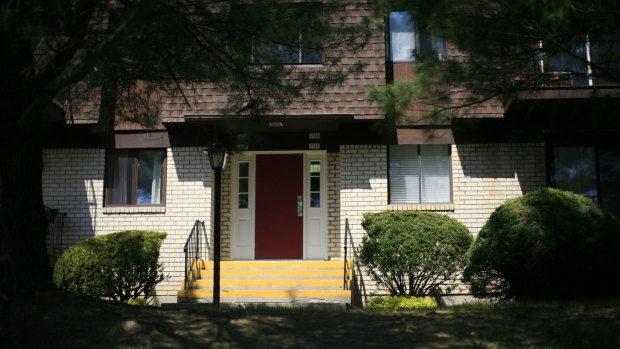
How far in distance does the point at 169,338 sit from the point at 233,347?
25.3 inches

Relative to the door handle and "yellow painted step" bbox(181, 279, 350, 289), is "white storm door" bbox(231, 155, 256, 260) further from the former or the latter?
"yellow painted step" bbox(181, 279, 350, 289)

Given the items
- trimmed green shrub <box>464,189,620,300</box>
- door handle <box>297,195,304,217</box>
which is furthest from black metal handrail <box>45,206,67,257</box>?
trimmed green shrub <box>464,189,620,300</box>

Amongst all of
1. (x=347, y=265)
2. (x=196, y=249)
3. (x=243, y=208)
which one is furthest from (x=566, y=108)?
(x=196, y=249)

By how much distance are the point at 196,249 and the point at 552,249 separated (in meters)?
6.65

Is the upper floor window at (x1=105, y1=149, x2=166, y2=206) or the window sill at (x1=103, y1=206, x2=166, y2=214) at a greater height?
the upper floor window at (x1=105, y1=149, x2=166, y2=206)

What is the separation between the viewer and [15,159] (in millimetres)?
6703

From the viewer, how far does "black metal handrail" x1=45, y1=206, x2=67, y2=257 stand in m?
12.8

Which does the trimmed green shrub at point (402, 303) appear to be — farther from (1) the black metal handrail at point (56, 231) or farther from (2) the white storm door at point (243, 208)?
(1) the black metal handrail at point (56, 231)

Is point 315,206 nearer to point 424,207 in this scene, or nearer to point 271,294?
point 424,207

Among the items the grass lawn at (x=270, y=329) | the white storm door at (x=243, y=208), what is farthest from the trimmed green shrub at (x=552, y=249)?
the white storm door at (x=243, y=208)

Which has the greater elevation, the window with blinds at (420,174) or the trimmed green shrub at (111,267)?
the window with blinds at (420,174)

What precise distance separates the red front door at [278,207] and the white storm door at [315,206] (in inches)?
5.1

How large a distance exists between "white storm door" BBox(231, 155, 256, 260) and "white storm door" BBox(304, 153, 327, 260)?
1145 mm

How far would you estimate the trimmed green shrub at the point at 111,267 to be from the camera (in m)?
11.1
